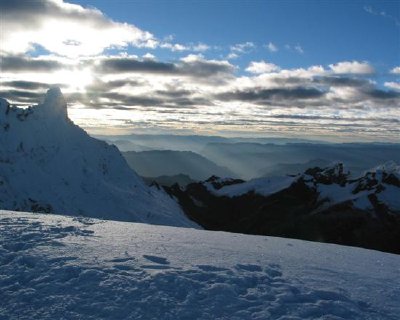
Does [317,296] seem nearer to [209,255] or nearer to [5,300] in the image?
[209,255]

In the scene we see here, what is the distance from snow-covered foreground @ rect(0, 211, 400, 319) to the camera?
11.0m

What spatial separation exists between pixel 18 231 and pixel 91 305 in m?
9.23

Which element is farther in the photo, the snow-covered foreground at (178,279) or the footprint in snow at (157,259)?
the footprint in snow at (157,259)

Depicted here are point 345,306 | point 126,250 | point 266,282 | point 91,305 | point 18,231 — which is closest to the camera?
point 91,305

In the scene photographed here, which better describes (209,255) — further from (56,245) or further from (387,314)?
(387,314)

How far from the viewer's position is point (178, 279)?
512 inches

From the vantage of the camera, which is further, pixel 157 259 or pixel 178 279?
pixel 157 259

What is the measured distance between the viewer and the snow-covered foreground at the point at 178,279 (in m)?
11.0

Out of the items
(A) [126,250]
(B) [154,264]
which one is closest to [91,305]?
(B) [154,264]

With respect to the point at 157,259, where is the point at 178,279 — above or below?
above

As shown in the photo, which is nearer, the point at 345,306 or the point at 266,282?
the point at 345,306

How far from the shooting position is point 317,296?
1252cm

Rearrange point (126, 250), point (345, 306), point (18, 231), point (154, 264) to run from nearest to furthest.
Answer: point (345, 306)
point (154, 264)
point (126, 250)
point (18, 231)

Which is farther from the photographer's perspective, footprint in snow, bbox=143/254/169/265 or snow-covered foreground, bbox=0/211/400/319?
footprint in snow, bbox=143/254/169/265
